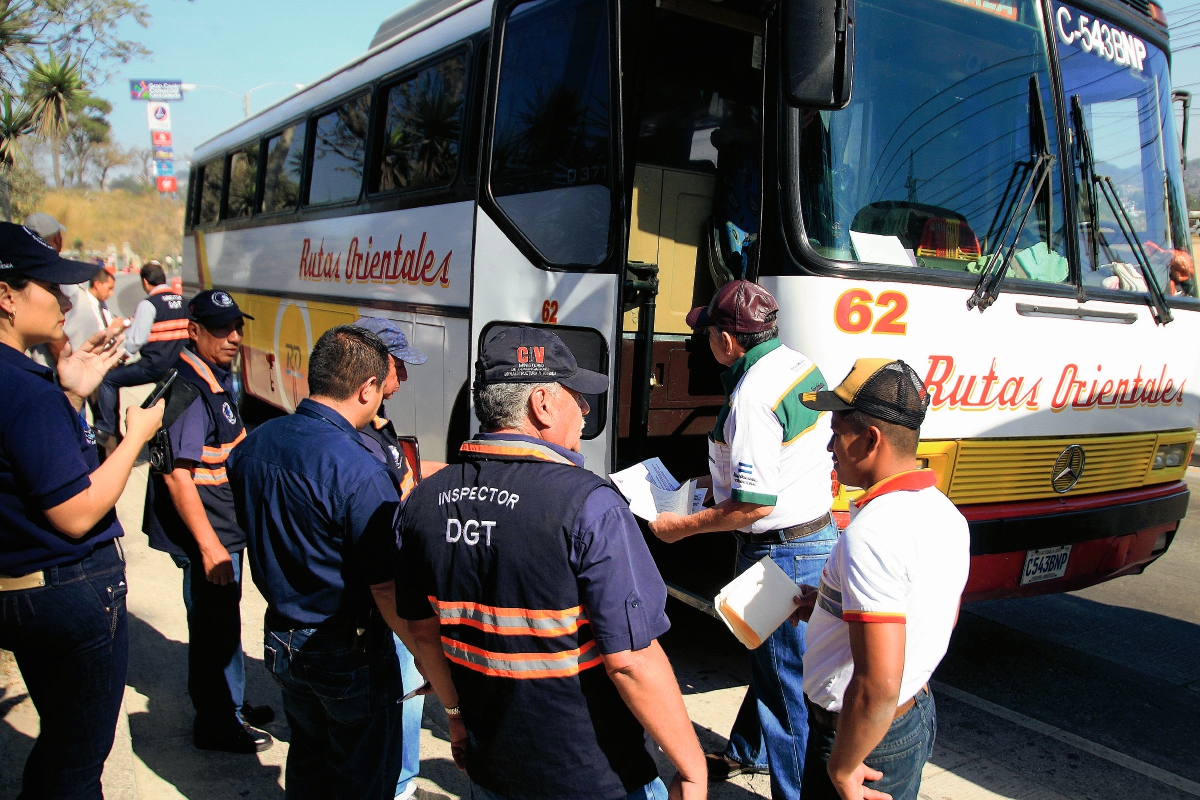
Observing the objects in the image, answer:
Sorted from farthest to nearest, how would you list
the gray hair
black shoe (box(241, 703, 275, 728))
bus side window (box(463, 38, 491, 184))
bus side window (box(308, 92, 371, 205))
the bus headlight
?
1. bus side window (box(308, 92, 371, 205))
2. bus side window (box(463, 38, 491, 184))
3. the bus headlight
4. black shoe (box(241, 703, 275, 728))
5. the gray hair

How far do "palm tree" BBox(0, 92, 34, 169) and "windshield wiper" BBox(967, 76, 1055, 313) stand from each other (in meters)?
10.1

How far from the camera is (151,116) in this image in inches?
1108

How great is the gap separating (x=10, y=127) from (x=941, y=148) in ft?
33.9

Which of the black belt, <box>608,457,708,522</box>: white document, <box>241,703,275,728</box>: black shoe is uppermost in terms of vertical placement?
<box>608,457,708,522</box>: white document

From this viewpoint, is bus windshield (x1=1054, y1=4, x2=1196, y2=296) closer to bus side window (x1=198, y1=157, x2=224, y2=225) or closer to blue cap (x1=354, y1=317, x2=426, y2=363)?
blue cap (x1=354, y1=317, x2=426, y2=363)

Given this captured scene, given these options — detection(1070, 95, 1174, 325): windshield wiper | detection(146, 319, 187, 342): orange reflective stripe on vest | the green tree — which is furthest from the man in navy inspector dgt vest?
the green tree

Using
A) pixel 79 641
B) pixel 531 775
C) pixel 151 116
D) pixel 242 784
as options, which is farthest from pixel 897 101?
pixel 151 116

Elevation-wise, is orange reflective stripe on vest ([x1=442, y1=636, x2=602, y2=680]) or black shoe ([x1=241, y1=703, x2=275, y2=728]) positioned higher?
orange reflective stripe on vest ([x1=442, y1=636, x2=602, y2=680])

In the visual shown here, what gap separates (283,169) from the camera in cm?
835

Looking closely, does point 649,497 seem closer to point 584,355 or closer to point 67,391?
point 584,355

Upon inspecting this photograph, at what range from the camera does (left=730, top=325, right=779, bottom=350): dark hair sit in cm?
310

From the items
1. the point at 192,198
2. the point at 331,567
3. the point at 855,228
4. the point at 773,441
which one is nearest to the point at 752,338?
the point at 773,441

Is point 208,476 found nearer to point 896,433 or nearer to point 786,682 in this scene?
point 786,682

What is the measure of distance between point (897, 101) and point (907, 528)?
2.58 meters
